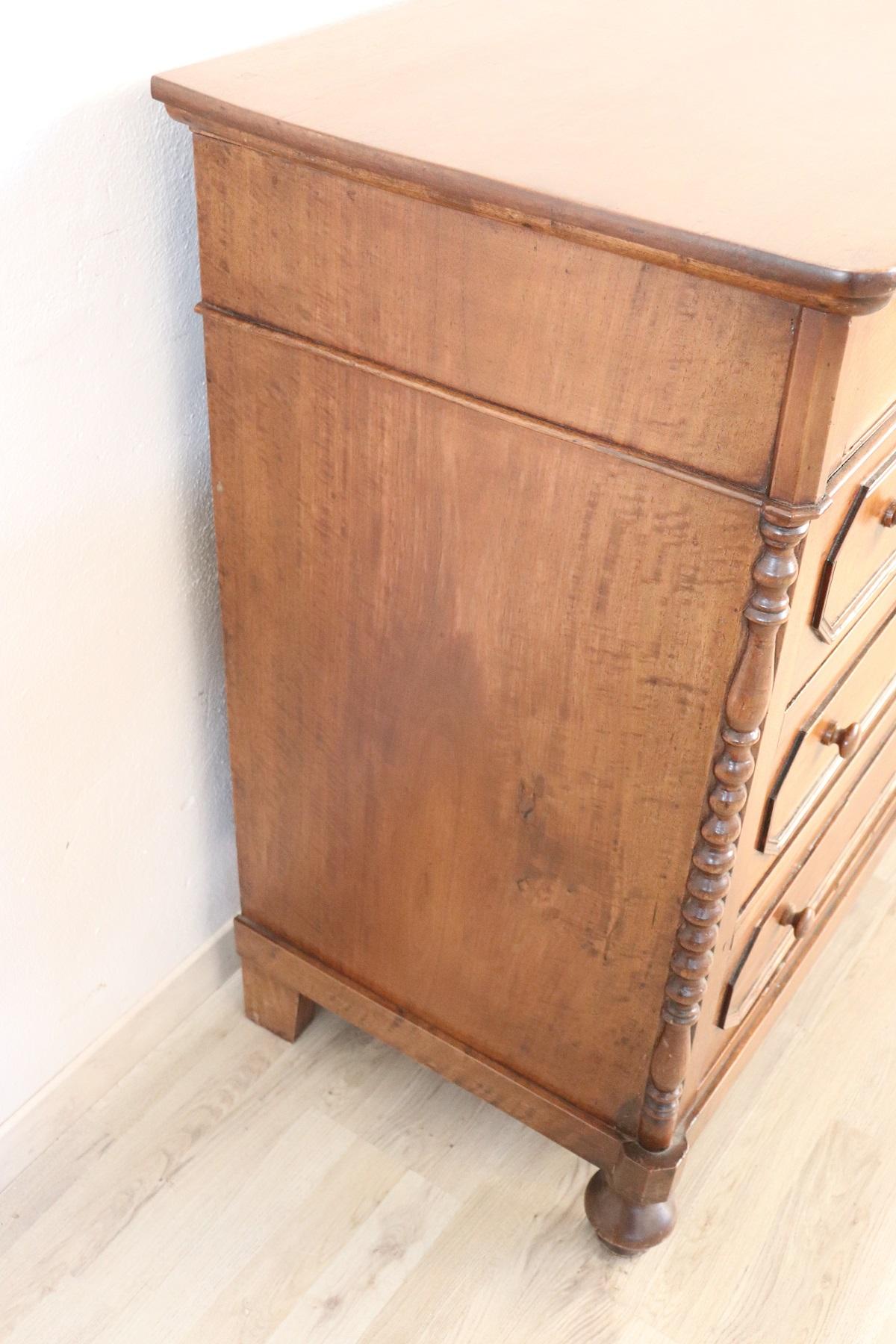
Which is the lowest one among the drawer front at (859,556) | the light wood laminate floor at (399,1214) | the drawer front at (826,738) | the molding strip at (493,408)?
the light wood laminate floor at (399,1214)

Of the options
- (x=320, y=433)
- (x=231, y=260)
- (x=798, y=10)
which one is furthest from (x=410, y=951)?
(x=798, y=10)

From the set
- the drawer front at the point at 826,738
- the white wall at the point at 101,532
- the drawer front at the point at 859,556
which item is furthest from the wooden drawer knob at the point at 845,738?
the white wall at the point at 101,532

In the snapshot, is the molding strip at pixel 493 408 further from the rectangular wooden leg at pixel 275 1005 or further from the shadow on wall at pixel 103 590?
the rectangular wooden leg at pixel 275 1005

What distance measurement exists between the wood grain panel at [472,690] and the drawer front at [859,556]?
0.31ft

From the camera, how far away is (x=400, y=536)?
3.43ft

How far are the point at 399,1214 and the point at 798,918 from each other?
0.51 metres

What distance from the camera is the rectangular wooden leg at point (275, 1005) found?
146 centimetres

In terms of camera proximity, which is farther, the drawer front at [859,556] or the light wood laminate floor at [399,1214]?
the light wood laminate floor at [399,1214]

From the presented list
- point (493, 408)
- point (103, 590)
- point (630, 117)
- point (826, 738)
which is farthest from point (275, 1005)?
point (630, 117)

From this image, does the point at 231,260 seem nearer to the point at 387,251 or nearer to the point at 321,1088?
the point at 387,251

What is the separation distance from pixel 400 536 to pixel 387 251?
0.23 meters

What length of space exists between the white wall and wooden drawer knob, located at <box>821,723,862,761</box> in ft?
2.00

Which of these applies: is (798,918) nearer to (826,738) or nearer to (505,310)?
(826,738)

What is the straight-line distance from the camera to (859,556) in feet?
3.29
